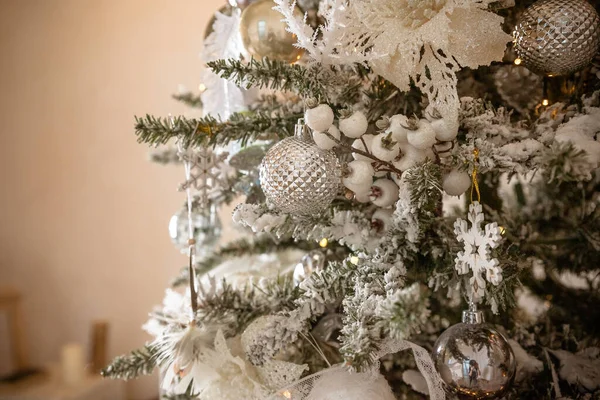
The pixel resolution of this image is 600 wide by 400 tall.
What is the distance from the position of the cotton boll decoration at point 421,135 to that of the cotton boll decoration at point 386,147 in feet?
0.04

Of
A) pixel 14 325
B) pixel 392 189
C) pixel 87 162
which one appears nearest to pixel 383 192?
pixel 392 189

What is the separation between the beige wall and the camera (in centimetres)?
192

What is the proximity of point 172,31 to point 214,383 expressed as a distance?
1.63 m

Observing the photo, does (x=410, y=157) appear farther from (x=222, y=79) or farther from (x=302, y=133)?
(x=222, y=79)

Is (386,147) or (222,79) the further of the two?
(222,79)

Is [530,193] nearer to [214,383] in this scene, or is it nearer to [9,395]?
[214,383]

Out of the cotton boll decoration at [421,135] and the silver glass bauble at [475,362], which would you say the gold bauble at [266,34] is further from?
the silver glass bauble at [475,362]

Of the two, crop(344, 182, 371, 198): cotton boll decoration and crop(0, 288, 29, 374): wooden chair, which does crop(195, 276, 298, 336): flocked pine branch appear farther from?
crop(0, 288, 29, 374): wooden chair

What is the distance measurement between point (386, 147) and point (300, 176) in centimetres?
7

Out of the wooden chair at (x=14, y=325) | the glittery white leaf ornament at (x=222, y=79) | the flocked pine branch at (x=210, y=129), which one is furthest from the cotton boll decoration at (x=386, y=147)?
the wooden chair at (x=14, y=325)

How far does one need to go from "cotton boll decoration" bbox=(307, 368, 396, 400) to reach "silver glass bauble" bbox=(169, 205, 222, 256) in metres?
0.30

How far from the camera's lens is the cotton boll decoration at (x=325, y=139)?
0.43 m

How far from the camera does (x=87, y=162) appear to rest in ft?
6.54

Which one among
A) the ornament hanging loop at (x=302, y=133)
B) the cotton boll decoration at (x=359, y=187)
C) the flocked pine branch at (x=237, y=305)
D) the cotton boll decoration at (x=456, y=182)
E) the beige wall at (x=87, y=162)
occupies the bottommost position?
the beige wall at (x=87, y=162)
